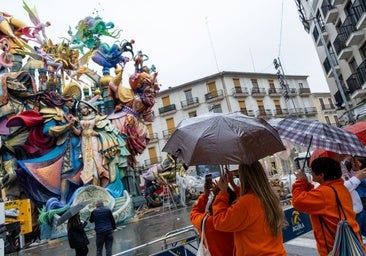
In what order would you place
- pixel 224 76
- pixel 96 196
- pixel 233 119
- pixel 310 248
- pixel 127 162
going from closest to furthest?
pixel 233 119 → pixel 310 248 → pixel 96 196 → pixel 127 162 → pixel 224 76

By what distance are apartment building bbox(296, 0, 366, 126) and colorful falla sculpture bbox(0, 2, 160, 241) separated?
476 inches

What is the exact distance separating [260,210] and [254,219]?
3.3 inches

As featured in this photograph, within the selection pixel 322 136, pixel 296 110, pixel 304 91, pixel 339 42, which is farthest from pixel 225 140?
pixel 304 91

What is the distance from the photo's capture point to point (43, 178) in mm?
16391

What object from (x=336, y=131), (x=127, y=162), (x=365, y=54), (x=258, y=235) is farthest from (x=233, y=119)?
(x=365, y=54)

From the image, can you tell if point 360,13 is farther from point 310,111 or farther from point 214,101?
point 310,111

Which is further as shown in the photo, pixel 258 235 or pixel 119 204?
pixel 119 204

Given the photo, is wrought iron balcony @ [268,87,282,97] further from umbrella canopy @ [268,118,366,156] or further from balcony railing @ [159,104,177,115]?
umbrella canopy @ [268,118,366,156]

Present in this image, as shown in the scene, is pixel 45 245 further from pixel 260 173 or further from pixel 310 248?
pixel 260 173

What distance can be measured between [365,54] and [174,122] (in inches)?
1230

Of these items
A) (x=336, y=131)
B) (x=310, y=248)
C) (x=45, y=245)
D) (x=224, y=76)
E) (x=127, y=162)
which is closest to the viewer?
(x=336, y=131)

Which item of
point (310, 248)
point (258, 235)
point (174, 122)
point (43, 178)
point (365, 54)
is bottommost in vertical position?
point (310, 248)

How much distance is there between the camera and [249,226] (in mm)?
2516

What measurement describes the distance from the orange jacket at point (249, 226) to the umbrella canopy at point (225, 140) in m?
0.34
